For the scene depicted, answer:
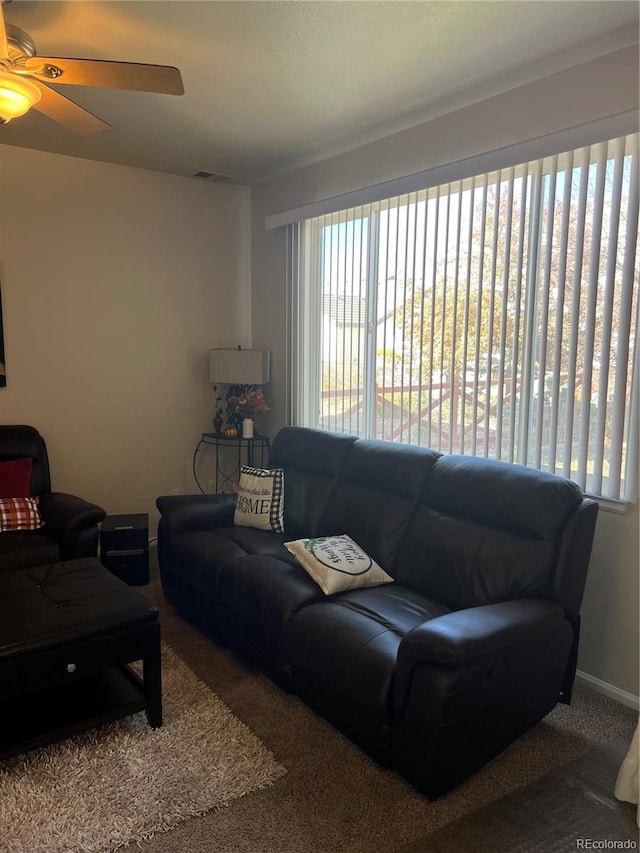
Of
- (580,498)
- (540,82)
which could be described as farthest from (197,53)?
(580,498)

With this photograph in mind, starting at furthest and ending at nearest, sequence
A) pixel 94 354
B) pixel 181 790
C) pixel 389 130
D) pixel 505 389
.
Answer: pixel 94 354
pixel 389 130
pixel 505 389
pixel 181 790

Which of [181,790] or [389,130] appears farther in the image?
[389,130]

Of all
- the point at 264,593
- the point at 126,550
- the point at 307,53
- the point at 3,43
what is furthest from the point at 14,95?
the point at 126,550

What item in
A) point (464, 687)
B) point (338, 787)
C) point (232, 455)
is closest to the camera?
point (464, 687)

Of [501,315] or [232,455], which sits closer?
[501,315]

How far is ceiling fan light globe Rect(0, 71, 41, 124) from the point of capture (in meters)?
2.01

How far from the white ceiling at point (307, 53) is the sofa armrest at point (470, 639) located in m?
2.13

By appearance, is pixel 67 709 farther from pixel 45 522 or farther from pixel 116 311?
pixel 116 311

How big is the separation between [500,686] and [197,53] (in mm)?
2669

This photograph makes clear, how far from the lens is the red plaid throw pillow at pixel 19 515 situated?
11.1 feet

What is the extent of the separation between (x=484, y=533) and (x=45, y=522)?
2.37 m

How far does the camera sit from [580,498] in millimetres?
2438

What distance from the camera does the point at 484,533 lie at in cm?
262

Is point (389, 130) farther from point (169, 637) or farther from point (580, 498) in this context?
point (169, 637)
